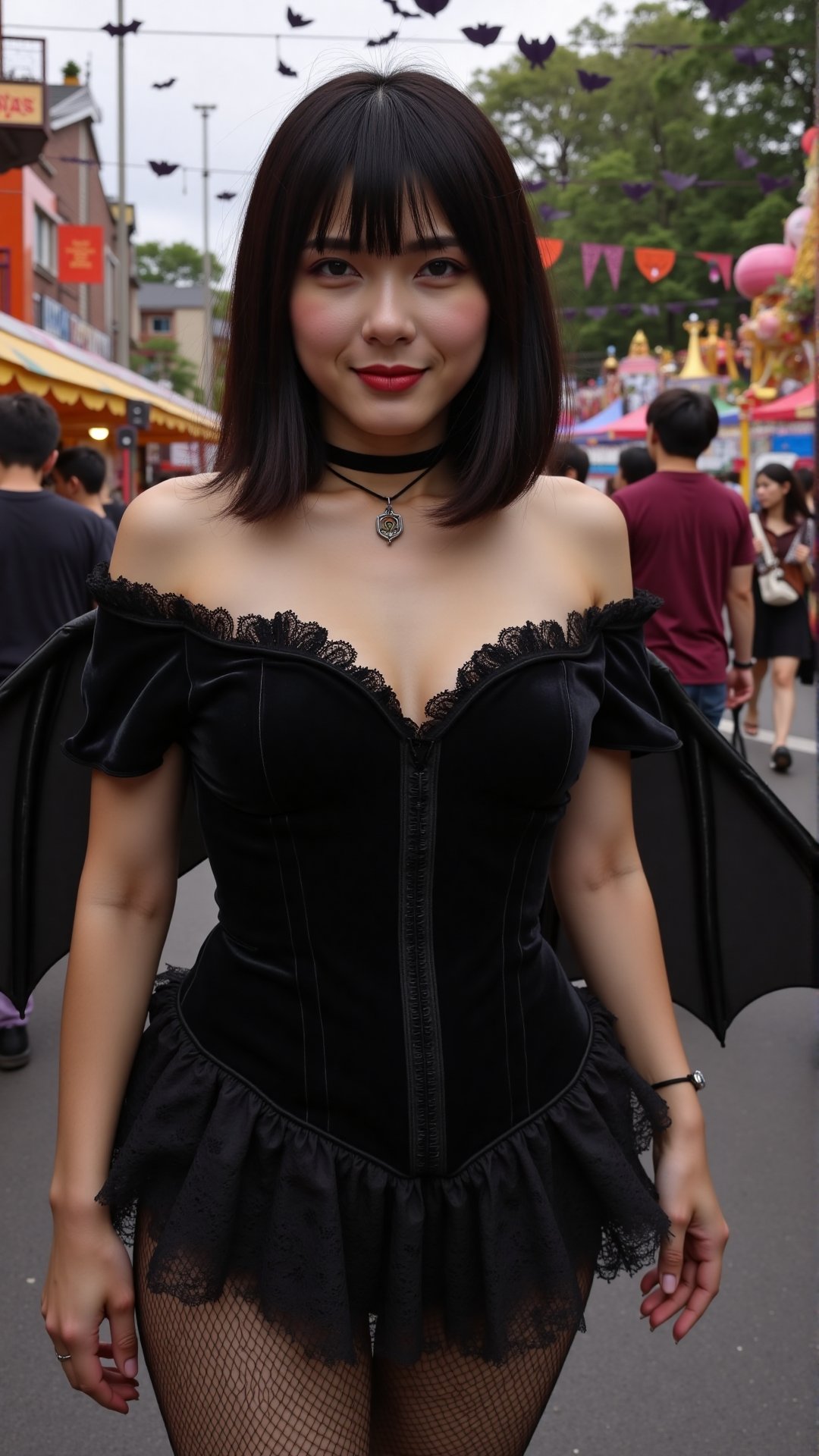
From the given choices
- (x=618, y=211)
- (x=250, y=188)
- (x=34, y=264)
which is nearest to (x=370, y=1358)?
(x=250, y=188)

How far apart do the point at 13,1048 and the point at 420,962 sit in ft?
11.3

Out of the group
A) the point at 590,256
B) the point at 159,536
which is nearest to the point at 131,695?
the point at 159,536

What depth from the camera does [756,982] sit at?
84.0 inches

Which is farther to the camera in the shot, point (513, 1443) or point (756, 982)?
point (756, 982)

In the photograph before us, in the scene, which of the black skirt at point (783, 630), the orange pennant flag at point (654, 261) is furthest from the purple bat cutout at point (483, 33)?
the orange pennant flag at point (654, 261)

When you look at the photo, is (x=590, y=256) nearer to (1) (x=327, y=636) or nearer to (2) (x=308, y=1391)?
(1) (x=327, y=636)

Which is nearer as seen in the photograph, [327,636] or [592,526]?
[327,636]

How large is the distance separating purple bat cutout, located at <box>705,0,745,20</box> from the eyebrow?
840 centimetres

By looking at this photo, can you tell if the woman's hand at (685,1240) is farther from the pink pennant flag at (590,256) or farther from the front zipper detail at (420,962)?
the pink pennant flag at (590,256)

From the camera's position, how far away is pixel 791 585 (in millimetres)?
9586

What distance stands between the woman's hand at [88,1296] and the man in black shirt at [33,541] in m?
3.83

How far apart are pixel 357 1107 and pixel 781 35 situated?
34480mm

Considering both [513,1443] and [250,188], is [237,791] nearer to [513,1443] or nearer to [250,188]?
[250,188]

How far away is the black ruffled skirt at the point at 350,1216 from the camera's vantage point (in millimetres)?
1469
